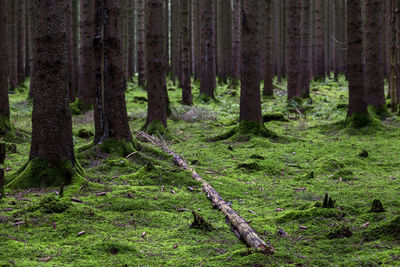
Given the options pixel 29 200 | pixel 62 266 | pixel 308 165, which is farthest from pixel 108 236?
pixel 308 165

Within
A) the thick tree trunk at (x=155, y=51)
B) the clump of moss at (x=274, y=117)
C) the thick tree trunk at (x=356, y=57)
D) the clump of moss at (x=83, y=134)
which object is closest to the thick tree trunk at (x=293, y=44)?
the clump of moss at (x=274, y=117)

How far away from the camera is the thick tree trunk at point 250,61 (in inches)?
401

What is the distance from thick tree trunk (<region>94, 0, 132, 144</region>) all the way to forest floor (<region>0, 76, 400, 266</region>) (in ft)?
1.75

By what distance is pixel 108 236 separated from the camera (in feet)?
13.8

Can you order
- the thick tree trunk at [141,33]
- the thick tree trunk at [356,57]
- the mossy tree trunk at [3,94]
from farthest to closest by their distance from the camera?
the thick tree trunk at [141,33]
the thick tree trunk at [356,57]
the mossy tree trunk at [3,94]

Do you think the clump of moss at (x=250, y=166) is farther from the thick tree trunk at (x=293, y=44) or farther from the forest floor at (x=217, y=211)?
the thick tree trunk at (x=293, y=44)

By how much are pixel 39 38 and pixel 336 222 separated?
437 centimetres

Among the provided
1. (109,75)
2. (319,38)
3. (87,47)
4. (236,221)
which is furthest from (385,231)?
(319,38)

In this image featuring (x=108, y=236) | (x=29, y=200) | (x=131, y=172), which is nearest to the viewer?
(x=108, y=236)

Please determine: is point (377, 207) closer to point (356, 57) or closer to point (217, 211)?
point (217, 211)

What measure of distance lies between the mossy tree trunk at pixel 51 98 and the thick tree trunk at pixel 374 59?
28.1 ft

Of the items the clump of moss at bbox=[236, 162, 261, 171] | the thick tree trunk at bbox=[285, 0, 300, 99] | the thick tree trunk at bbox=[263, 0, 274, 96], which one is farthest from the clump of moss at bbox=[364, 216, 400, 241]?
the thick tree trunk at bbox=[263, 0, 274, 96]

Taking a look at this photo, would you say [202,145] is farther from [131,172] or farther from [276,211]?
[276,211]

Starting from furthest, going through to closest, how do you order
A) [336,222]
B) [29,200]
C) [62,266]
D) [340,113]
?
[340,113] < [29,200] < [336,222] < [62,266]
